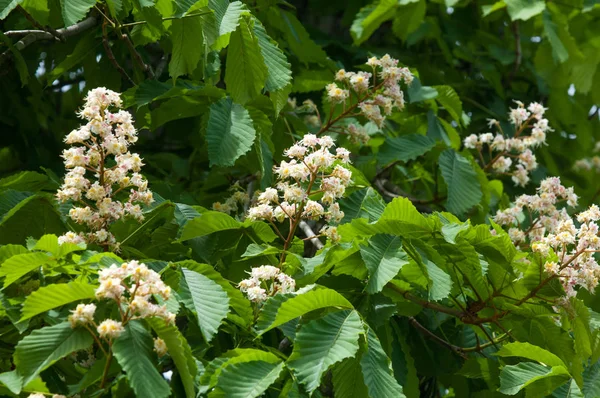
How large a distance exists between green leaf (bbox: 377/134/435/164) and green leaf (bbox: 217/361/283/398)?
1419mm

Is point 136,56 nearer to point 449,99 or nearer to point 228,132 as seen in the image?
point 228,132

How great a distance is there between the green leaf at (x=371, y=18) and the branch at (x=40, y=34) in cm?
131

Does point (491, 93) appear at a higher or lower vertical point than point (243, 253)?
lower

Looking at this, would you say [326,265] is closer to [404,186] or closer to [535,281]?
[535,281]

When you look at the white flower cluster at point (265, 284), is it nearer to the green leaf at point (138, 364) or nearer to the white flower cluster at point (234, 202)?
the green leaf at point (138, 364)

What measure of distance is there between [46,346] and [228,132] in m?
1.07

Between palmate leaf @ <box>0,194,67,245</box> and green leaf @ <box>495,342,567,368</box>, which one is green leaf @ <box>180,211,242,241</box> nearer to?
palmate leaf @ <box>0,194,67,245</box>

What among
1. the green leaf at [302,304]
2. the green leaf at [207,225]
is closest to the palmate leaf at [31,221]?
the green leaf at [207,225]

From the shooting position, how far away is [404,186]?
12.8ft

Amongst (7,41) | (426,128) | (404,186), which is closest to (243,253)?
(7,41)

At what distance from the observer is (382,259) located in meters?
2.18

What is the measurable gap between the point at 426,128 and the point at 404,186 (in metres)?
0.40

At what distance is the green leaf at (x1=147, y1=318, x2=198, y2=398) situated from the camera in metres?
1.76

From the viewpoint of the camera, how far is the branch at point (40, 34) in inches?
112
